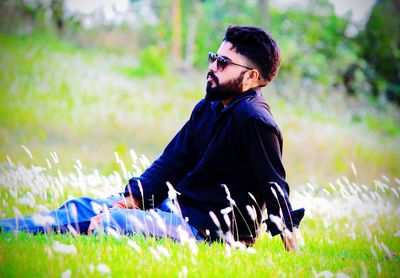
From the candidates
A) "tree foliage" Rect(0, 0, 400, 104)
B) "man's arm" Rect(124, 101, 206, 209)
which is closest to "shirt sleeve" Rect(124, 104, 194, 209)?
"man's arm" Rect(124, 101, 206, 209)

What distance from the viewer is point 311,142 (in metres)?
15.2

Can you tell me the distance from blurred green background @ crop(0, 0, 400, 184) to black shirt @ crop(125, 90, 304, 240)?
403cm

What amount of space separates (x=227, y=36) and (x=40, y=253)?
215 centimetres

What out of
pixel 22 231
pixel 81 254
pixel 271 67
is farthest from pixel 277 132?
pixel 22 231

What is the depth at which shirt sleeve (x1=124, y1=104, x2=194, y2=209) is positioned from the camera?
4.50 meters

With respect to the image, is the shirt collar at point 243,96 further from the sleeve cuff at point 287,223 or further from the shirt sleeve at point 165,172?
the sleeve cuff at point 287,223

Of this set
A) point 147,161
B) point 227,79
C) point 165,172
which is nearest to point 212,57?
point 227,79

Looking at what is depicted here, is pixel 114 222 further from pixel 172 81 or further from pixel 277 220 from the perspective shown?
pixel 172 81

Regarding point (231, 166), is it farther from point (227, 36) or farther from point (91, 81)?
point (91, 81)

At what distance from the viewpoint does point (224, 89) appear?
4.22 m

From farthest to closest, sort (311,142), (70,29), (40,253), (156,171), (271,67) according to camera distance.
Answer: (70,29)
(311,142)
(156,171)
(271,67)
(40,253)

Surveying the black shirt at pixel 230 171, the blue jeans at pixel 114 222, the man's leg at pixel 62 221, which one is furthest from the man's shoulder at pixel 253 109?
the man's leg at pixel 62 221

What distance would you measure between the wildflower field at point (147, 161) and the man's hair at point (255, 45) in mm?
1137

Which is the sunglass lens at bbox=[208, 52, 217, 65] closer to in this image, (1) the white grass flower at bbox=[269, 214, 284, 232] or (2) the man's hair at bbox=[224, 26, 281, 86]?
(2) the man's hair at bbox=[224, 26, 281, 86]
